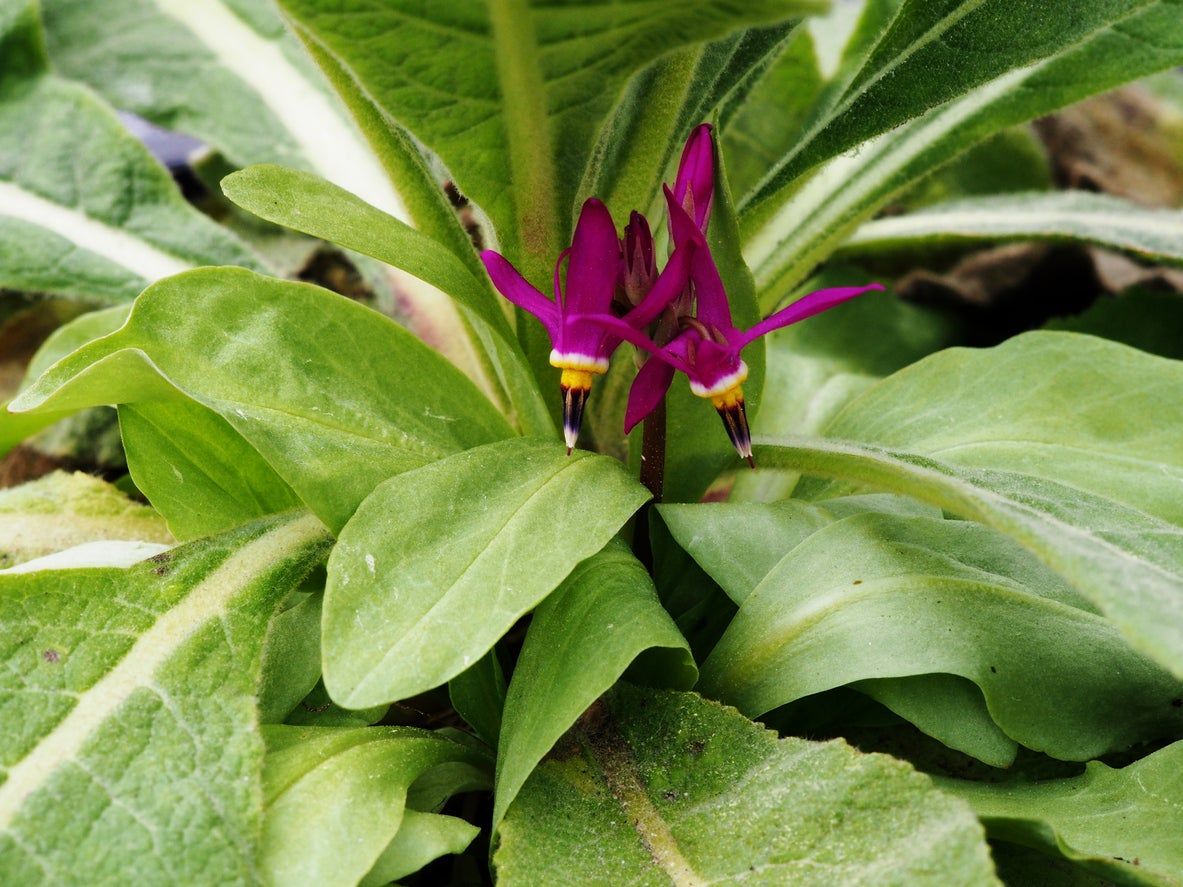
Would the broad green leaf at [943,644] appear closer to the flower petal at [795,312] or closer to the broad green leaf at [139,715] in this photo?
the flower petal at [795,312]

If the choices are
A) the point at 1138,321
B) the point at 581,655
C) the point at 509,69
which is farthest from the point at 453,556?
the point at 1138,321

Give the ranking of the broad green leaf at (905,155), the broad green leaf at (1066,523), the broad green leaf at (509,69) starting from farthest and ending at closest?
1. the broad green leaf at (905,155)
2. the broad green leaf at (509,69)
3. the broad green leaf at (1066,523)

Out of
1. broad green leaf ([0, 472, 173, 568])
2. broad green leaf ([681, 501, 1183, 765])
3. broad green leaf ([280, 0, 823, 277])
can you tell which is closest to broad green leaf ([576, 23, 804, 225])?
broad green leaf ([280, 0, 823, 277])

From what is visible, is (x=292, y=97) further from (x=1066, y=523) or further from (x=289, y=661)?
(x=1066, y=523)

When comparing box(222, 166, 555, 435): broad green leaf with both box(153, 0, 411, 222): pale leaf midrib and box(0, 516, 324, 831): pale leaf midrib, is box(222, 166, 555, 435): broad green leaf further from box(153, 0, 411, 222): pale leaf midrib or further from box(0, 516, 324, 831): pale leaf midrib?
box(153, 0, 411, 222): pale leaf midrib

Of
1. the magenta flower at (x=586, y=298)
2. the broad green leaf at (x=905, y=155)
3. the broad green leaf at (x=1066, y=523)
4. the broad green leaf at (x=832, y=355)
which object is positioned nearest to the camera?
the broad green leaf at (x=1066, y=523)

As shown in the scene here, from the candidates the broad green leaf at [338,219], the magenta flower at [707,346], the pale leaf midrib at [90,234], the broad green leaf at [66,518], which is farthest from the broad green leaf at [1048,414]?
the pale leaf midrib at [90,234]

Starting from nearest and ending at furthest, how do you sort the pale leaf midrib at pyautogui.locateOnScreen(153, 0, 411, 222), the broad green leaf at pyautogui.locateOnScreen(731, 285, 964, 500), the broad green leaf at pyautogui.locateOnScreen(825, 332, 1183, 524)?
the broad green leaf at pyautogui.locateOnScreen(825, 332, 1183, 524) < the broad green leaf at pyautogui.locateOnScreen(731, 285, 964, 500) < the pale leaf midrib at pyautogui.locateOnScreen(153, 0, 411, 222)
